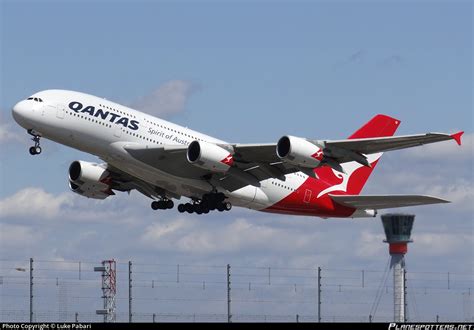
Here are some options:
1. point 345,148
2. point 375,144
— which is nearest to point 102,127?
point 345,148

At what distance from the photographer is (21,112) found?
173 ft

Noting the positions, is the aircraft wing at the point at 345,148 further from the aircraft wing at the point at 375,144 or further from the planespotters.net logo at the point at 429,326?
the planespotters.net logo at the point at 429,326

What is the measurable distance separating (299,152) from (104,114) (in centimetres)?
1025

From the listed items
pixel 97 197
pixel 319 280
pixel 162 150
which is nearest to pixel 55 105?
pixel 162 150

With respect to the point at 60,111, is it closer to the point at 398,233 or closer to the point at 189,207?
the point at 189,207

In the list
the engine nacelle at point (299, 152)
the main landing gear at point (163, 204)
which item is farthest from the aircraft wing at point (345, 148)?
the main landing gear at point (163, 204)

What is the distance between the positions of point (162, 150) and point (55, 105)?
19.4ft

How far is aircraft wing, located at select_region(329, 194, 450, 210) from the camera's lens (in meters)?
56.4

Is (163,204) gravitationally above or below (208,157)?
below

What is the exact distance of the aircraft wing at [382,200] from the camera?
185 ft

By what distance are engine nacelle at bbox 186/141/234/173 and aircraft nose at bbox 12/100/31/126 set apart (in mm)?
8477

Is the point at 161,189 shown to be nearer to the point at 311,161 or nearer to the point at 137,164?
the point at 137,164

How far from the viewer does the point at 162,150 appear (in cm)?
5328

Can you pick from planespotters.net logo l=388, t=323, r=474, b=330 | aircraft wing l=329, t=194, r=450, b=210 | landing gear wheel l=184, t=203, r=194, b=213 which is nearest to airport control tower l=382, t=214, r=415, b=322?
aircraft wing l=329, t=194, r=450, b=210
